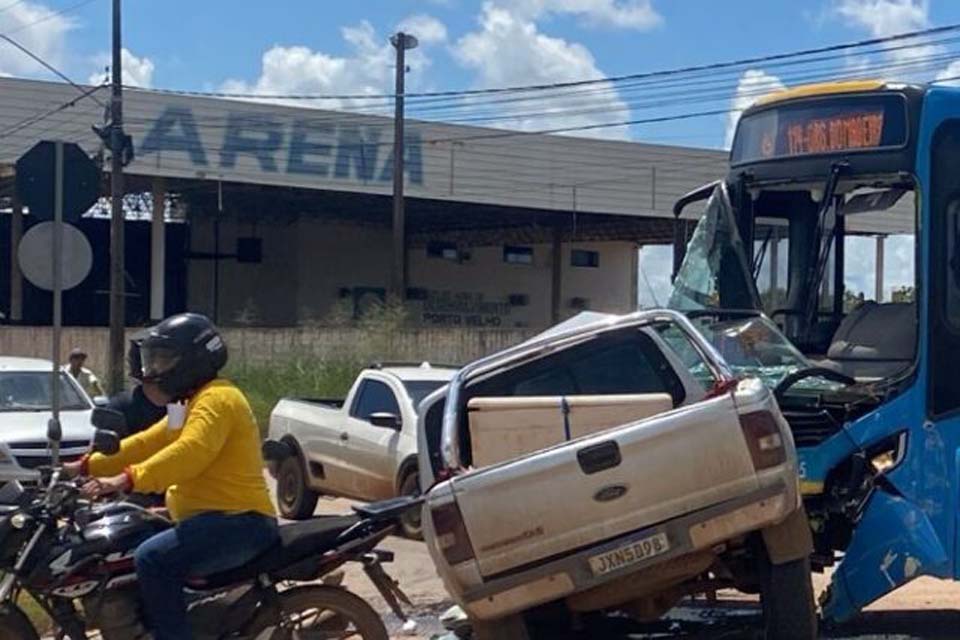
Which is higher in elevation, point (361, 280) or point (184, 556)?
point (361, 280)

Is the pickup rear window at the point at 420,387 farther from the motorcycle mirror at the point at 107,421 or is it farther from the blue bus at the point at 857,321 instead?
the motorcycle mirror at the point at 107,421

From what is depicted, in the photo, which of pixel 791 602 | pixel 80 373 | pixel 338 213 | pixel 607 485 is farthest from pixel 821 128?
pixel 338 213

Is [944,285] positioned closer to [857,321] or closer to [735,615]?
[857,321]

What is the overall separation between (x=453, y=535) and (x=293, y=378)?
23086 mm

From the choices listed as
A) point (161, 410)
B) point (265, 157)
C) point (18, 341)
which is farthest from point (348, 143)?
point (161, 410)

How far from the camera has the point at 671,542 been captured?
6.67 metres

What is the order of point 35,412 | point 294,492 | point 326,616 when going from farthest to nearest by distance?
point 294,492 < point 35,412 < point 326,616

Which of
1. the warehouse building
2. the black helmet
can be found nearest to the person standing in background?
the black helmet

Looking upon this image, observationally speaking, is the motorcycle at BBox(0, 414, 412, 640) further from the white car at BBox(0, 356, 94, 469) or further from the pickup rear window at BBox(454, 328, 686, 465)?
the white car at BBox(0, 356, 94, 469)

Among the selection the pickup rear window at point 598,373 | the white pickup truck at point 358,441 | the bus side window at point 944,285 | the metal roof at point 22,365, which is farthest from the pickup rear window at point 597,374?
the metal roof at point 22,365

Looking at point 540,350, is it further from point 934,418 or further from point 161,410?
point 161,410

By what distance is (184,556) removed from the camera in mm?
6336

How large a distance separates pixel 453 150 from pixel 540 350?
3357 cm

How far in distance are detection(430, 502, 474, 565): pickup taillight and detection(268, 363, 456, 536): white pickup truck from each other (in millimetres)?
7208
